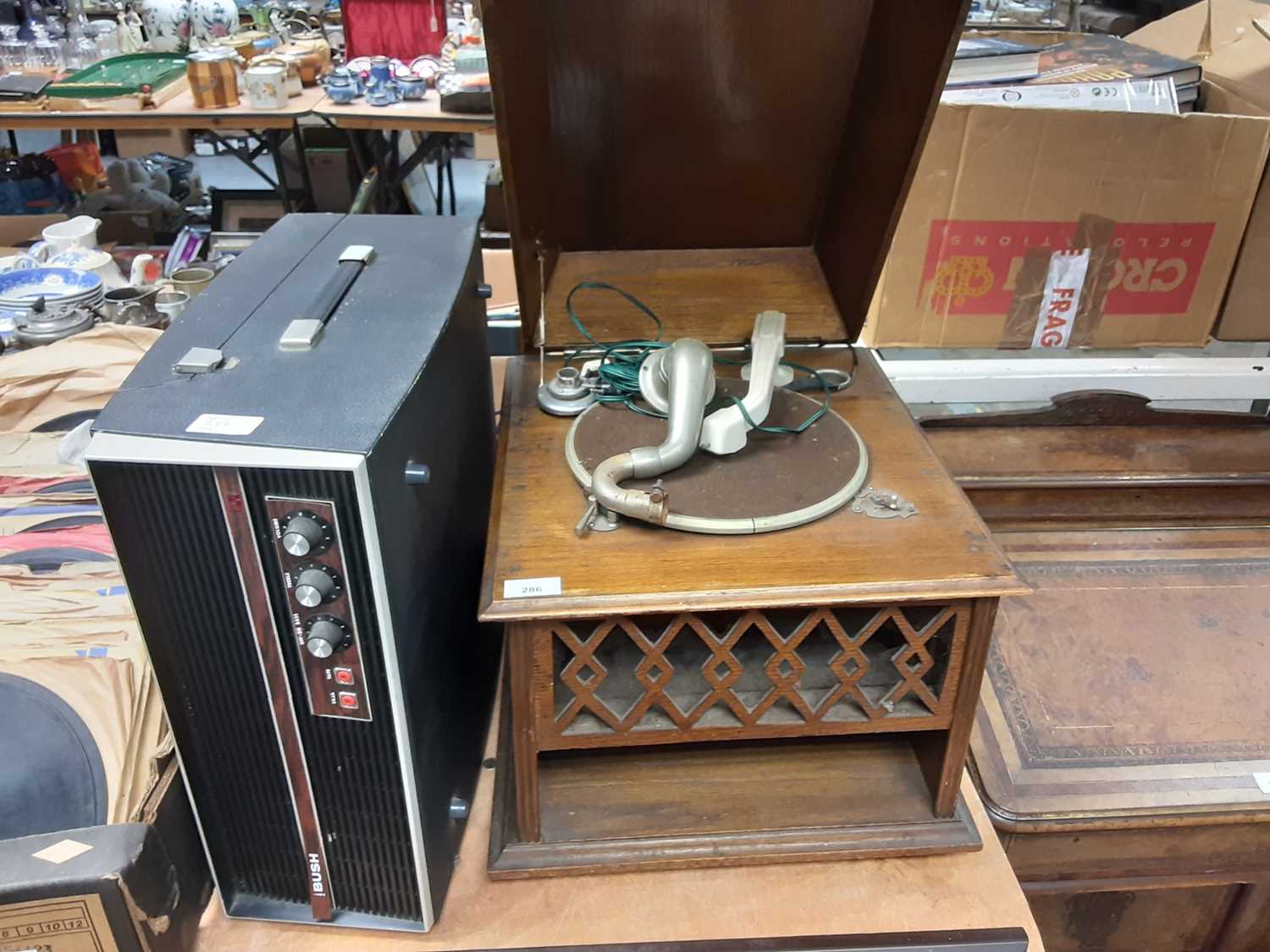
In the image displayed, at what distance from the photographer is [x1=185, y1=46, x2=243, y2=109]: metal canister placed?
2166mm

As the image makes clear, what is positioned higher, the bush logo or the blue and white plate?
the bush logo

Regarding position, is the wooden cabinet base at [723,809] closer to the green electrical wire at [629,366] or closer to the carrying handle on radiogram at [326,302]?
the green electrical wire at [629,366]

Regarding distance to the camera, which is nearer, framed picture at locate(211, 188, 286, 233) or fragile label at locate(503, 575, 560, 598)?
fragile label at locate(503, 575, 560, 598)

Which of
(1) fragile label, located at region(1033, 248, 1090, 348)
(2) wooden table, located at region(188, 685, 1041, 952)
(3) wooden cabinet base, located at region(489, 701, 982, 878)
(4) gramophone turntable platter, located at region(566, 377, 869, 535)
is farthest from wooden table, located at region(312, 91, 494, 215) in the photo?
(2) wooden table, located at region(188, 685, 1041, 952)

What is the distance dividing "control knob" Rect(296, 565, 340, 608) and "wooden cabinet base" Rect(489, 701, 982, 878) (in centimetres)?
35

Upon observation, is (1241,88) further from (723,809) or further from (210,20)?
(210,20)

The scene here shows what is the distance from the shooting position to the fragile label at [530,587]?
71 cm

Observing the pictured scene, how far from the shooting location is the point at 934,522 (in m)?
0.80

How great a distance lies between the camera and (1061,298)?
1248mm

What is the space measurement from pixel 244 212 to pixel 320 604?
98.0 inches

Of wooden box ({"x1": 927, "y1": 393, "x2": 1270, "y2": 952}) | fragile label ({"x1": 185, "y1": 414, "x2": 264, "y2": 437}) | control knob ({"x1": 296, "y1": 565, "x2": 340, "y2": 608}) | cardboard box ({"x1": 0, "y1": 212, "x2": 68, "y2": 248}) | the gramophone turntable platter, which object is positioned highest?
fragile label ({"x1": 185, "y1": 414, "x2": 264, "y2": 437})

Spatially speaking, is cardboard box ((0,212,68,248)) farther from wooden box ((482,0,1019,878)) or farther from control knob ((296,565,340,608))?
control knob ((296,565,340,608))

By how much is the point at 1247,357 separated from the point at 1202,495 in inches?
8.7

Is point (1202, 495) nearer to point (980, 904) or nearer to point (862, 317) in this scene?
point (862, 317)
